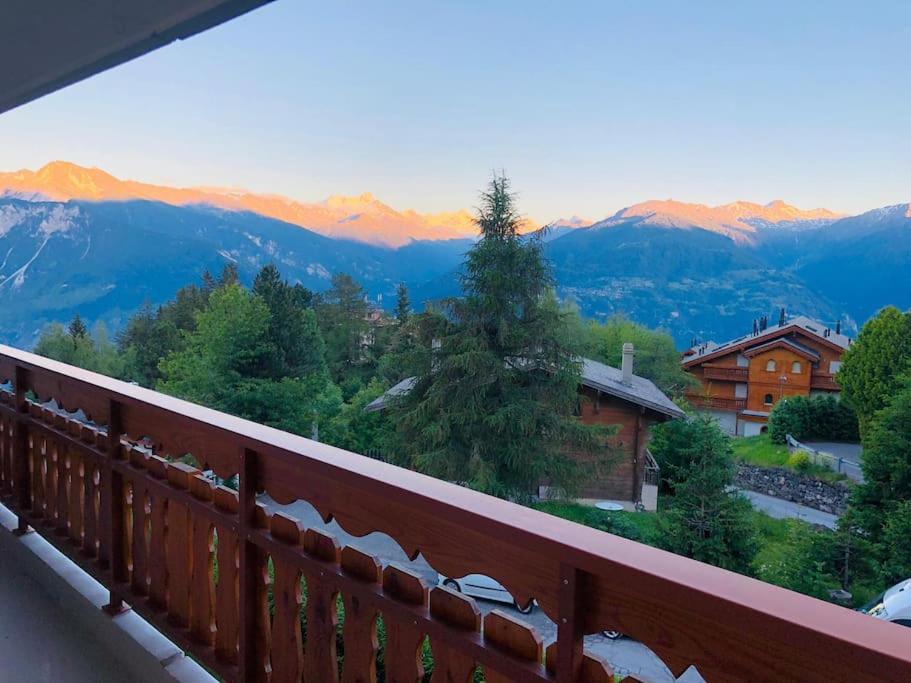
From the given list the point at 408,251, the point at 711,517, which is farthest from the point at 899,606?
the point at 408,251

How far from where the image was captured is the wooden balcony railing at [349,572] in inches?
20.0

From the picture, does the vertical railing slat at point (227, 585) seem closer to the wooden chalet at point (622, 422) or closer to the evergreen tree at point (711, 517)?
the evergreen tree at point (711, 517)

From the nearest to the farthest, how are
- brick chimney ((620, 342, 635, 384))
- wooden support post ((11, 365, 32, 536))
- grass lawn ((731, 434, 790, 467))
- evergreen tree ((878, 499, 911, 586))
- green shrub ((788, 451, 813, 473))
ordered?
wooden support post ((11, 365, 32, 536)) → evergreen tree ((878, 499, 911, 586)) → brick chimney ((620, 342, 635, 384)) → green shrub ((788, 451, 813, 473)) → grass lawn ((731, 434, 790, 467))

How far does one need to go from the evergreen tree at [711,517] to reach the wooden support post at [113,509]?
636 cm

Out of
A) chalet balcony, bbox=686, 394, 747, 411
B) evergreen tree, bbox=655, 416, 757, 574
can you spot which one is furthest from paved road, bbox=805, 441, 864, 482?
chalet balcony, bbox=686, 394, 747, 411

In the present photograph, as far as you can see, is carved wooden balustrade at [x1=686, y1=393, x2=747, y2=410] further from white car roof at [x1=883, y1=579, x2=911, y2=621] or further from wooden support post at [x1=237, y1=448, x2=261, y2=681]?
wooden support post at [x1=237, y1=448, x2=261, y2=681]

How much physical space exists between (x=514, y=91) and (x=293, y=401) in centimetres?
1224

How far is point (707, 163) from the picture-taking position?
→ 77.7 ft

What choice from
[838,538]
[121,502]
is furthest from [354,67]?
[121,502]

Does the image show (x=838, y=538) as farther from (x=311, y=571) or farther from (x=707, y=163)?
(x=707, y=163)

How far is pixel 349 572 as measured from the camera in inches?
36.6

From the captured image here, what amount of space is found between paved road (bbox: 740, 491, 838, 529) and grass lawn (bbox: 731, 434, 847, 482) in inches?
32.7

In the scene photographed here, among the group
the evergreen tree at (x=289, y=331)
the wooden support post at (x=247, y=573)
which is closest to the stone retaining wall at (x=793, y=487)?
the wooden support post at (x=247, y=573)

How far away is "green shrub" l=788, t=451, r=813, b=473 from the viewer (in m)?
12.1
